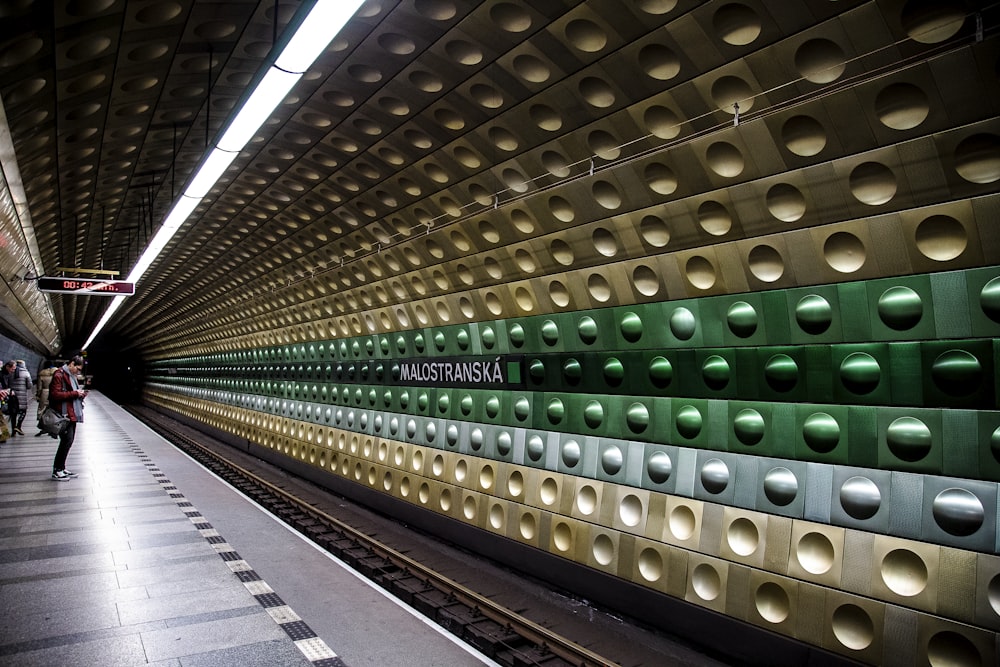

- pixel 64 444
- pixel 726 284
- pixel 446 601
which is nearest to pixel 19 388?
pixel 64 444

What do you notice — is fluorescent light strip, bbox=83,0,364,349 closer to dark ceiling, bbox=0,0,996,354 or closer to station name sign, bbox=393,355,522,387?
dark ceiling, bbox=0,0,996,354

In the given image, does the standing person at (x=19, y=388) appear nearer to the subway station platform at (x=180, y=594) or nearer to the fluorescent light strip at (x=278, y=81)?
the subway station platform at (x=180, y=594)

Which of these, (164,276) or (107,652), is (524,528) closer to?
(107,652)

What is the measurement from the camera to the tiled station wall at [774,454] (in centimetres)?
371

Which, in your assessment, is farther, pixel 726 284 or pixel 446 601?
pixel 446 601

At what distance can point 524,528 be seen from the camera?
265 inches

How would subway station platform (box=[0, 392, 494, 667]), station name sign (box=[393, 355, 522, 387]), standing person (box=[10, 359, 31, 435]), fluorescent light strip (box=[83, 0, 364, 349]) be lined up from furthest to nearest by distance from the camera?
standing person (box=[10, 359, 31, 435]) < station name sign (box=[393, 355, 522, 387]) < subway station platform (box=[0, 392, 494, 667]) < fluorescent light strip (box=[83, 0, 364, 349])

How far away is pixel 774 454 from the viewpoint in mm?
4688

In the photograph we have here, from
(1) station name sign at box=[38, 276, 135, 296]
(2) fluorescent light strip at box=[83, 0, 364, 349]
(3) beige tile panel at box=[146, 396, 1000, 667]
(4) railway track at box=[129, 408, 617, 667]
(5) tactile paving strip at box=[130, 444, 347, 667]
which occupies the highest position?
(2) fluorescent light strip at box=[83, 0, 364, 349]

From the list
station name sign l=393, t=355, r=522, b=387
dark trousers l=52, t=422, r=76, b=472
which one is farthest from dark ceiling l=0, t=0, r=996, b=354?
dark trousers l=52, t=422, r=76, b=472

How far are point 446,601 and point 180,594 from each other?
2.32m

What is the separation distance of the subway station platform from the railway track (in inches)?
24.9

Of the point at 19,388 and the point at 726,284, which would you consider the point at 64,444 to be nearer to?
the point at 19,388

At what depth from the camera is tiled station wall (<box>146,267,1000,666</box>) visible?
3.71 metres
